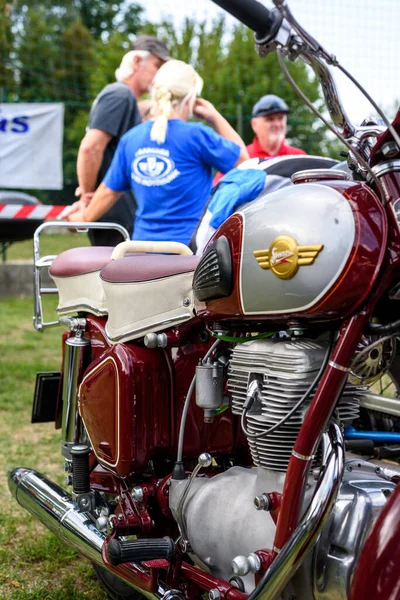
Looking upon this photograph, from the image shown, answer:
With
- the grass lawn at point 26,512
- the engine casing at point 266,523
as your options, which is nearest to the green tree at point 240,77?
the grass lawn at point 26,512

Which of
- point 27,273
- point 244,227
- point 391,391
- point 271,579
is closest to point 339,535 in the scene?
point 271,579

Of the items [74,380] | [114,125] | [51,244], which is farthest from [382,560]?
[51,244]

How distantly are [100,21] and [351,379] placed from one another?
31884 millimetres

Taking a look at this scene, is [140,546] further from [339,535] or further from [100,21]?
[100,21]

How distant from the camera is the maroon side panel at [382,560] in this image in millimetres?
1391

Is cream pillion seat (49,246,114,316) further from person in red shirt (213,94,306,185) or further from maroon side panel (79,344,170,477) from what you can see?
person in red shirt (213,94,306,185)

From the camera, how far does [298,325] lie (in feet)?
5.27

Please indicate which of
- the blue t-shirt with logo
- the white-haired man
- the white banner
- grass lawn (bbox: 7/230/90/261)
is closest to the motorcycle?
the blue t-shirt with logo

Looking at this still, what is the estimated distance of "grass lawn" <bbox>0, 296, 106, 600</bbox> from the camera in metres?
2.68

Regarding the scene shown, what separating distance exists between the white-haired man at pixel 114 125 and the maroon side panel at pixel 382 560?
3.47m

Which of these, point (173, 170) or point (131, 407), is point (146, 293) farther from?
point (173, 170)

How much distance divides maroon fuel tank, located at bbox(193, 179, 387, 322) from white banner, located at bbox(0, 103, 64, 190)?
7451 millimetres

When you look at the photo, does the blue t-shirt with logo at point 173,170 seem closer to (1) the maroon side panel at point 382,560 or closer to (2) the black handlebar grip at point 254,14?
(2) the black handlebar grip at point 254,14

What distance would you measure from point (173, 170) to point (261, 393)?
2408 millimetres
